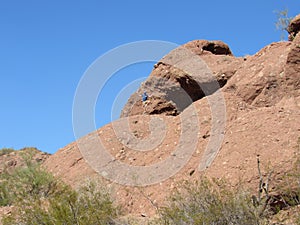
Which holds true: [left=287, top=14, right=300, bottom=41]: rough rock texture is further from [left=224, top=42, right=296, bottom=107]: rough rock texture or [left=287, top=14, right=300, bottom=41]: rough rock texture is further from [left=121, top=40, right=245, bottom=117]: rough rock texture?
[left=121, top=40, right=245, bottom=117]: rough rock texture

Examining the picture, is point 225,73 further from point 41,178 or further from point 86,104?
point 41,178

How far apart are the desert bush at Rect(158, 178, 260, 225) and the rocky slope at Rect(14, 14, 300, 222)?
70.7 inches

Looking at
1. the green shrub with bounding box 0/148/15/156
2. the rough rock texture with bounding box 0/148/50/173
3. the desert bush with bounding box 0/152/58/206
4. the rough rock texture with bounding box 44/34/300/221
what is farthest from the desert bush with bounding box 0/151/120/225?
the green shrub with bounding box 0/148/15/156

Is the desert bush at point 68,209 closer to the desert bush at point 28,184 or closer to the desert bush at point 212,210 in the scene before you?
the desert bush at point 212,210

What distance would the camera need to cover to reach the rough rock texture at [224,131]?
12141mm

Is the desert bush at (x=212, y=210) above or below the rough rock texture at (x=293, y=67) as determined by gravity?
below

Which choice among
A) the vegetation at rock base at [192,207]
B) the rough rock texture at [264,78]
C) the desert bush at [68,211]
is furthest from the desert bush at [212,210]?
the rough rock texture at [264,78]

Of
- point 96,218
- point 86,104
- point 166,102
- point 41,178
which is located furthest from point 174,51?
point 96,218

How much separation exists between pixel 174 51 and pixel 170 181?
33.5 feet

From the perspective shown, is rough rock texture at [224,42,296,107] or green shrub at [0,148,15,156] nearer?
rough rock texture at [224,42,296,107]

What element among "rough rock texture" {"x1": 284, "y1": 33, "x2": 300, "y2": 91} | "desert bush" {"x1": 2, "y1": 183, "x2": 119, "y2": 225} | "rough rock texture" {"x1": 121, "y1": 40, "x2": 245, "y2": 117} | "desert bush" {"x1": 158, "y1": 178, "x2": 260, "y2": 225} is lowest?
"desert bush" {"x1": 158, "y1": 178, "x2": 260, "y2": 225}

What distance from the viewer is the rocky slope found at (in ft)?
40.3

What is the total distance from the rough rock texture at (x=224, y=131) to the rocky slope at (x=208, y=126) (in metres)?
0.03

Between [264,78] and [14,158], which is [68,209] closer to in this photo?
[264,78]
